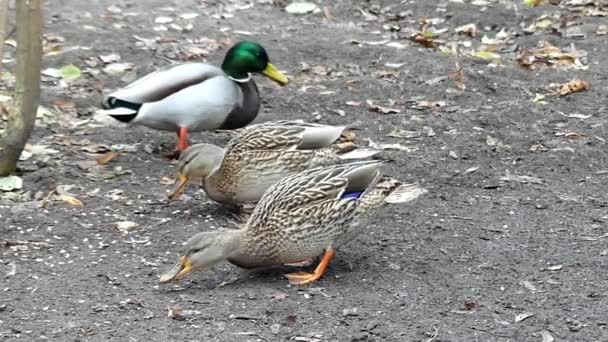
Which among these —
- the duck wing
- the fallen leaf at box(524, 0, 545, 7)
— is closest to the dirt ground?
the duck wing

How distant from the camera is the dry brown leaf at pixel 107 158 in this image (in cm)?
648

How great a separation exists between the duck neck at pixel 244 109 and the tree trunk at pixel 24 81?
1.46 metres

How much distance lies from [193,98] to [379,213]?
1.69 meters

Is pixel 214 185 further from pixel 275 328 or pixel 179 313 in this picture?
pixel 275 328

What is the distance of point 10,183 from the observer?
19.4 ft

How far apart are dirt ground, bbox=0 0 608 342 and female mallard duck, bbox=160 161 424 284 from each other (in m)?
0.13

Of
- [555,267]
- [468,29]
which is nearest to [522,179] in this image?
[555,267]

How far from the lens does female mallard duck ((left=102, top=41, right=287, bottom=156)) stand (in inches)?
261

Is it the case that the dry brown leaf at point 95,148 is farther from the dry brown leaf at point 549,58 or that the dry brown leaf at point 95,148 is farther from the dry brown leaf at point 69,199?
the dry brown leaf at point 549,58

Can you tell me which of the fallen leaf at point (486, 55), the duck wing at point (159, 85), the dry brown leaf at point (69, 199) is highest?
the duck wing at point (159, 85)

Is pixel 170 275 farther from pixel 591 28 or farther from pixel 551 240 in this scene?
pixel 591 28

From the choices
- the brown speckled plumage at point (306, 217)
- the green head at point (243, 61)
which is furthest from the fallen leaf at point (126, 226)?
the green head at point (243, 61)

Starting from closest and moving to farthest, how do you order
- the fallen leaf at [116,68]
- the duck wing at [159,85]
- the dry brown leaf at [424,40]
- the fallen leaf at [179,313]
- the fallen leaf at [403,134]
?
the fallen leaf at [179,313]
the duck wing at [159,85]
the fallen leaf at [403,134]
the fallen leaf at [116,68]
the dry brown leaf at [424,40]

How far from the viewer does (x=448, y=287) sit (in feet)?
15.7
